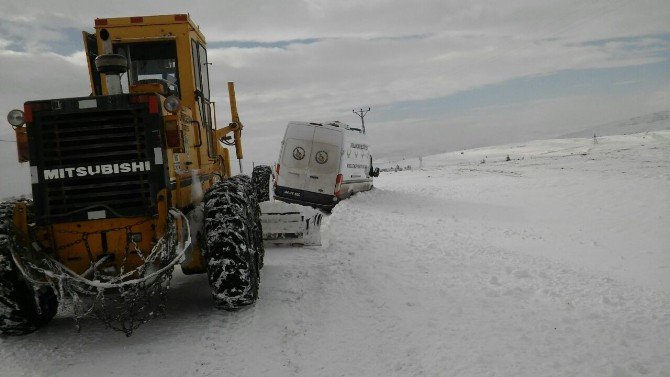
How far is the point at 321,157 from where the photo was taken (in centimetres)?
1448

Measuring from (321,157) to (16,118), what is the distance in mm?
10409

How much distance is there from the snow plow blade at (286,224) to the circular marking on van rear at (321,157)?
5.58 meters

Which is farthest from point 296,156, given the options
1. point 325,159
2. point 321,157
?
point 325,159

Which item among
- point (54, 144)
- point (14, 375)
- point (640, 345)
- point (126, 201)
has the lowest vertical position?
point (640, 345)

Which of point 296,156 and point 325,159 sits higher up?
point 296,156

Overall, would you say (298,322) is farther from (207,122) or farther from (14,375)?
(207,122)

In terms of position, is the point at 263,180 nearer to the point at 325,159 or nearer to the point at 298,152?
the point at 298,152

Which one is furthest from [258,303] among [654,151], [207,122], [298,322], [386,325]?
[654,151]

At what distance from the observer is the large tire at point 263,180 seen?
14266 mm

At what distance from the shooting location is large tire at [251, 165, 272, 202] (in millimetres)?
14266

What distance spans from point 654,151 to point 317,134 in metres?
26.9

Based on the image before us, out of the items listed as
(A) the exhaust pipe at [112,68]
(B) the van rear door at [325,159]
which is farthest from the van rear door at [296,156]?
(A) the exhaust pipe at [112,68]

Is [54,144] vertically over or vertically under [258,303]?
over

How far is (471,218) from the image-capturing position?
13820mm
